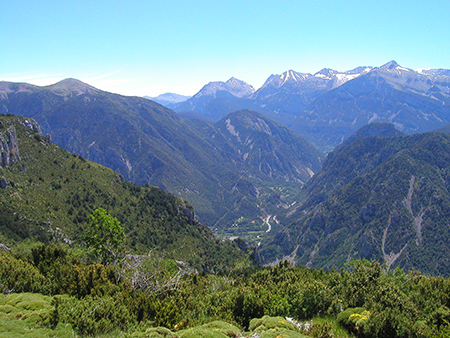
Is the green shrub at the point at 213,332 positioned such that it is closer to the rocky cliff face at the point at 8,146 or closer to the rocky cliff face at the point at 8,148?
the rocky cliff face at the point at 8,146

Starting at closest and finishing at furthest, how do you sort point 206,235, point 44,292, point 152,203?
point 44,292
point 152,203
point 206,235

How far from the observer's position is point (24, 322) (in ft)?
67.7

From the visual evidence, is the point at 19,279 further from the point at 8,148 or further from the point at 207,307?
the point at 8,148

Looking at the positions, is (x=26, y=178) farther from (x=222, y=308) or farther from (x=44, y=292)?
(x=222, y=308)

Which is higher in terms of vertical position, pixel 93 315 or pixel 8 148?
pixel 8 148

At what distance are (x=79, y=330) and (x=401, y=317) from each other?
78.9 feet

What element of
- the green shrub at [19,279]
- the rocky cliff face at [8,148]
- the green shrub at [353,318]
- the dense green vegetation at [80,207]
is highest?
the rocky cliff face at [8,148]

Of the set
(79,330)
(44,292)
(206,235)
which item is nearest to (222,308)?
(79,330)

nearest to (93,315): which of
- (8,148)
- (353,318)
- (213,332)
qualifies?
(213,332)

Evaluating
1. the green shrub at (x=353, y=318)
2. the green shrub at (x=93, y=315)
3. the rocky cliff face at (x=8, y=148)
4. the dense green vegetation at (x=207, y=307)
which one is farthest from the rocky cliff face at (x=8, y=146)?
the green shrub at (x=353, y=318)

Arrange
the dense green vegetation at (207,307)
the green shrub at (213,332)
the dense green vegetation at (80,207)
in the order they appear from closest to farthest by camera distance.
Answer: the green shrub at (213,332), the dense green vegetation at (207,307), the dense green vegetation at (80,207)

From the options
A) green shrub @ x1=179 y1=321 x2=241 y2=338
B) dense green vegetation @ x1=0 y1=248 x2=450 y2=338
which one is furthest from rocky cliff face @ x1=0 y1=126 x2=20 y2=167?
green shrub @ x1=179 y1=321 x2=241 y2=338

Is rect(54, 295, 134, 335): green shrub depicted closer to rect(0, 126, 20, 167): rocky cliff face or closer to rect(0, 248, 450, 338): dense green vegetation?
rect(0, 248, 450, 338): dense green vegetation

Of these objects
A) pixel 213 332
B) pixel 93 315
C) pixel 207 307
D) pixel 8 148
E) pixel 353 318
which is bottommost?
pixel 207 307
